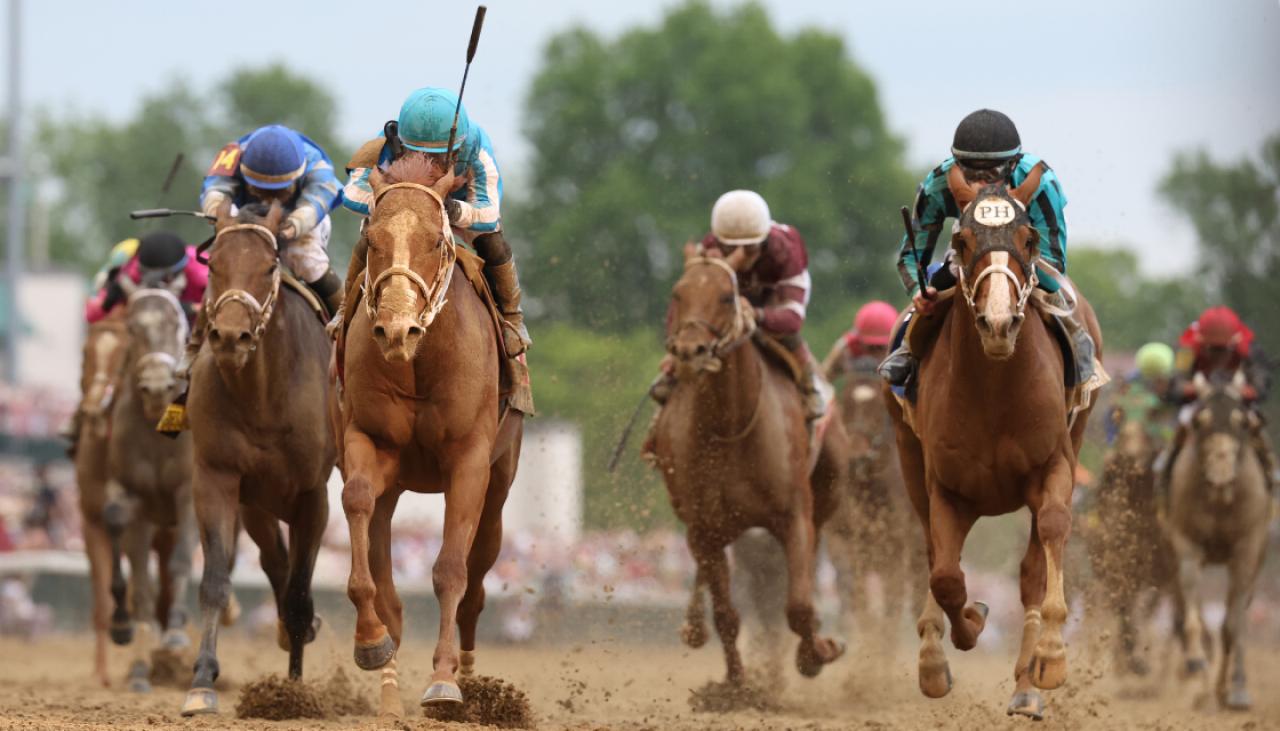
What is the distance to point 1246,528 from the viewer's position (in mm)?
15797

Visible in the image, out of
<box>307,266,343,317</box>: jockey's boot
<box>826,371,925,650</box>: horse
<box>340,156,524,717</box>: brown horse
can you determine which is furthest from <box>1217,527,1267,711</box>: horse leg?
<box>340,156,524,717</box>: brown horse

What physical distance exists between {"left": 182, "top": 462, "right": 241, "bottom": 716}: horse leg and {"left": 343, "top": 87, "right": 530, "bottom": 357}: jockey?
173 centimetres

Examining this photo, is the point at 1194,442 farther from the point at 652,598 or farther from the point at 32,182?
the point at 32,182

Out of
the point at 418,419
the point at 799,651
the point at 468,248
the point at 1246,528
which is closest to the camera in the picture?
the point at 418,419

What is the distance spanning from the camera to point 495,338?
32.7ft

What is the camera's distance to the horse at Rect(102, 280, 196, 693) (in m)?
13.4

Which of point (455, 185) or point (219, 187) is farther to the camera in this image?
point (219, 187)

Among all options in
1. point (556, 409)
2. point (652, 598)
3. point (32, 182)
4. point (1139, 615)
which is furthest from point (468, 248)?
point (32, 182)

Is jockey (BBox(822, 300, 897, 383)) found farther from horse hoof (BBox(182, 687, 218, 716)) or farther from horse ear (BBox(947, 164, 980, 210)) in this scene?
horse hoof (BBox(182, 687, 218, 716))

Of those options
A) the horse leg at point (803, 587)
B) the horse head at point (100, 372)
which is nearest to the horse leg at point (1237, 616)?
the horse leg at point (803, 587)

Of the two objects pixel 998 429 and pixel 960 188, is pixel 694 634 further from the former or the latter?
pixel 960 188

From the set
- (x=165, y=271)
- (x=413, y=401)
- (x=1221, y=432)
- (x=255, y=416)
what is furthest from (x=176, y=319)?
(x=1221, y=432)

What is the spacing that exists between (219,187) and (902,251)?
3.86 m

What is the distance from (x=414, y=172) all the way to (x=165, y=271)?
540 cm
